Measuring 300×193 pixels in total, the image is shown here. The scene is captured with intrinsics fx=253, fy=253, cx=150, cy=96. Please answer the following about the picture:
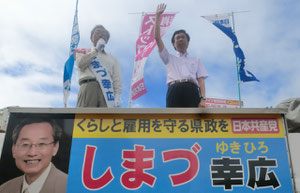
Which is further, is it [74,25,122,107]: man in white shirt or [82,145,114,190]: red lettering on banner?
[74,25,122,107]: man in white shirt

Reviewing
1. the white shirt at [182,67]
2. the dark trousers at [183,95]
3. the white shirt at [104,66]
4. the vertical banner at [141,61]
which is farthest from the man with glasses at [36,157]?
the vertical banner at [141,61]

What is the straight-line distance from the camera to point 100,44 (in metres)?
3.78

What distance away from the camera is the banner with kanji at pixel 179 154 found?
7.60 ft

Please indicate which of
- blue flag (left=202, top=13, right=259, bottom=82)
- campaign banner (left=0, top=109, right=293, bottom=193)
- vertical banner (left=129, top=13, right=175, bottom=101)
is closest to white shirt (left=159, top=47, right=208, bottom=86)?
campaign banner (left=0, top=109, right=293, bottom=193)

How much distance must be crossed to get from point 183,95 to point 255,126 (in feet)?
3.18

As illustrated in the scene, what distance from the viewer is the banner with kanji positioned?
232cm

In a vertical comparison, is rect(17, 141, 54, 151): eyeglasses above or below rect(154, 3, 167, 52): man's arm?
below

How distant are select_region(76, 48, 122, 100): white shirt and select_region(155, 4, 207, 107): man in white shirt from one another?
31.3 inches

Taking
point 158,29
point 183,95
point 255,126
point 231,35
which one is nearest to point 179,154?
point 255,126

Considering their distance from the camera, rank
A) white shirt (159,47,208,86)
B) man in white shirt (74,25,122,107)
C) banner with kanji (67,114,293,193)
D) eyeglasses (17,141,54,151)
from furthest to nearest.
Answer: man in white shirt (74,25,122,107), white shirt (159,47,208,86), eyeglasses (17,141,54,151), banner with kanji (67,114,293,193)

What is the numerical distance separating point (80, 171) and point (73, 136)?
347 mm

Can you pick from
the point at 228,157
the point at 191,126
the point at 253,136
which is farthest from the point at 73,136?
the point at 253,136

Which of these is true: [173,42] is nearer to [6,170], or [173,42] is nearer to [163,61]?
[163,61]

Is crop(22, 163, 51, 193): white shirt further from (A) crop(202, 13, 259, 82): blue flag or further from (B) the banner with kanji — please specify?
(A) crop(202, 13, 259, 82): blue flag
